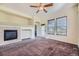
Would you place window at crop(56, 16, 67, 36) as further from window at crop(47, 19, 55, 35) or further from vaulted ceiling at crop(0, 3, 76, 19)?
vaulted ceiling at crop(0, 3, 76, 19)

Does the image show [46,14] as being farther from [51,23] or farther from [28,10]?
[28,10]

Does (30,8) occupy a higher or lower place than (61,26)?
higher

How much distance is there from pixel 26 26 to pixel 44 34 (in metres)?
0.57

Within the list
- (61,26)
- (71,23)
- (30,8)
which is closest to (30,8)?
(30,8)

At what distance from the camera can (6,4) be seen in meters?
1.68

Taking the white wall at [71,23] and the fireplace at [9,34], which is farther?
the fireplace at [9,34]

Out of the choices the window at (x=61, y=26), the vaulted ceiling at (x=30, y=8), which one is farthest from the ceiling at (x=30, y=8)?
the window at (x=61, y=26)

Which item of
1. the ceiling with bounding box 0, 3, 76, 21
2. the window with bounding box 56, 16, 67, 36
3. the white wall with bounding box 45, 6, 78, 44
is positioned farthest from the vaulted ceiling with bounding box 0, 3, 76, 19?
the window with bounding box 56, 16, 67, 36

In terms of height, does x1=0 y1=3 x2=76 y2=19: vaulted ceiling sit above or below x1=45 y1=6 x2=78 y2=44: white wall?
above

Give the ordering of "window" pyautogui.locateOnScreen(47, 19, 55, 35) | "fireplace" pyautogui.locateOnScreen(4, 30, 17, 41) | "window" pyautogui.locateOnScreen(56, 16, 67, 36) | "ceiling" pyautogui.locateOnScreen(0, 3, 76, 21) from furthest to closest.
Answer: "fireplace" pyautogui.locateOnScreen(4, 30, 17, 41) < "window" pyautogui.locateOnScreen(47, 19, 55, 35) < "window" pyautogui.locateOnScreen(56, 16, 67, 36) < "ceiling" pyautogui.locateOnScreen(0, 3, 76, 21)

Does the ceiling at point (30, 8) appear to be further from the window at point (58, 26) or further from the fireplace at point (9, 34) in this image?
the fireplace at point (9, 34)

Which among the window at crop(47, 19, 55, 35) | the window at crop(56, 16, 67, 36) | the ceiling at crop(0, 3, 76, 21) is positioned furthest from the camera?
the window at crop(47, 19, 55, 35)

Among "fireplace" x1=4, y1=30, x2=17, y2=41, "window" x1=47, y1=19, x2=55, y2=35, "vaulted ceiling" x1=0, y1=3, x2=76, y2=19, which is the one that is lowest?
"fireplace" x1=4, y1=30, x2=17, y2=41

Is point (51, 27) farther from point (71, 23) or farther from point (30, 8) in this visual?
point (30, 8)
